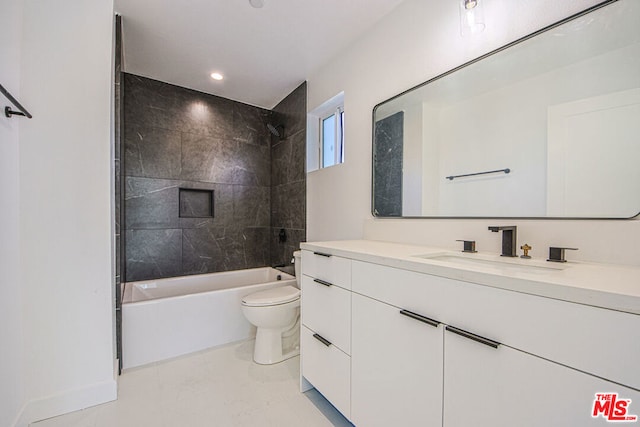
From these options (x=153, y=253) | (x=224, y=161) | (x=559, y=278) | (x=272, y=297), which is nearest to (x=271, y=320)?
(x=272, y=297)

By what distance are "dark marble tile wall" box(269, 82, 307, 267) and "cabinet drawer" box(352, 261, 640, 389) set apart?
186 centimetres

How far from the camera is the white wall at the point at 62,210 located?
1422 millimetres

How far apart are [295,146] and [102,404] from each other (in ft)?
7.96

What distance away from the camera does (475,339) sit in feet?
2.61

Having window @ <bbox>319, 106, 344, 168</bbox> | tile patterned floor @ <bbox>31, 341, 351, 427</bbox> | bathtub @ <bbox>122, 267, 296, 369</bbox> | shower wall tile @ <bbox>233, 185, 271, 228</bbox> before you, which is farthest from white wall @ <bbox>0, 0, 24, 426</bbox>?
window @ <bbox>319, 106, 344, 168</bbox>

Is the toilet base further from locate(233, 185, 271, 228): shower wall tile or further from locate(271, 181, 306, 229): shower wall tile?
locate(233, 185, 271, 228): shower wall tile

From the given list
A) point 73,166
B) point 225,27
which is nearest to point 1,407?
point 73,166

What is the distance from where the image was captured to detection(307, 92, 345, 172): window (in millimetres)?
2480

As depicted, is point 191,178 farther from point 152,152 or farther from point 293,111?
point 293,111

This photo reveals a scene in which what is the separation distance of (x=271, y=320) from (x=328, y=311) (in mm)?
754

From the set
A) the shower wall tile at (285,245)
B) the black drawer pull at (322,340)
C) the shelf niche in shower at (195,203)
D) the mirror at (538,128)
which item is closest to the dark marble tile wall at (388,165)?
the mirror at (538,128)

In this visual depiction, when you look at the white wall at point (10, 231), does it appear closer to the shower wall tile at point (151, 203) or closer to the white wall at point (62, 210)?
the white wall at point (62, 210)

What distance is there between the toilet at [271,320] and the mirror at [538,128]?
1.11 metres

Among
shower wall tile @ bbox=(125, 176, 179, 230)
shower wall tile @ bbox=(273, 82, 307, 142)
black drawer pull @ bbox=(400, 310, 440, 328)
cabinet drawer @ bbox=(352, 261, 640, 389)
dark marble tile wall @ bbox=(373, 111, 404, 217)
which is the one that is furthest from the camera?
shower wall tile @ bbox=(273, 82, 307, 142)
